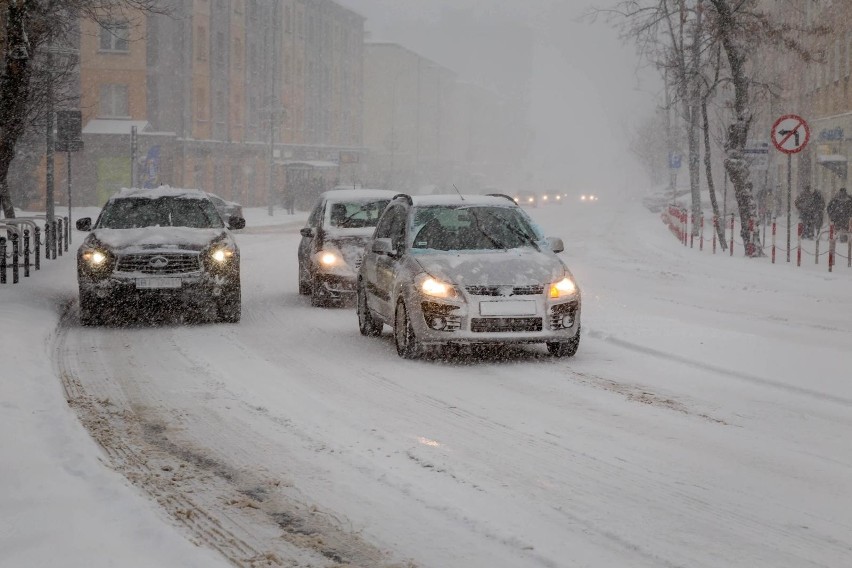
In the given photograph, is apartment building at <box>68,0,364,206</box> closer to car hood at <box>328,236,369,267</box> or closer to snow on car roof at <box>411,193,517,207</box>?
car hood at <box>328,236,369,267</box>

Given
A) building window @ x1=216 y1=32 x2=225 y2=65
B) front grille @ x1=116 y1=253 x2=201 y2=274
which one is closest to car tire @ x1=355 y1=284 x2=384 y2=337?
front grille @ x1=116 y1=253 x2=201 y2=274

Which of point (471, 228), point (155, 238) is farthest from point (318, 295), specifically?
point (471, 228)

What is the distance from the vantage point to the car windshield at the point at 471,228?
1209cm

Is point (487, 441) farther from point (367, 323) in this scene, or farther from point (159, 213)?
point (159, 213)

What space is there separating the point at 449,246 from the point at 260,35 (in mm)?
69009

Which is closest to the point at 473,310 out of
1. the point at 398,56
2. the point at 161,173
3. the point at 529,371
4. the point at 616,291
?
the point at 529,371

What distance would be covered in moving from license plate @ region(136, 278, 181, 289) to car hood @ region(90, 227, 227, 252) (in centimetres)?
37

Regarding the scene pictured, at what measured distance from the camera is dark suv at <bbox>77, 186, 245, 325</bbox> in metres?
13.7

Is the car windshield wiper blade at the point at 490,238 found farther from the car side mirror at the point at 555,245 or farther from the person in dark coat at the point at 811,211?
the person in dark coat at the point at 811,211

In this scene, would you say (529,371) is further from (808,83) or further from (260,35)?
(260,35)

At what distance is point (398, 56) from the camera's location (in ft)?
403

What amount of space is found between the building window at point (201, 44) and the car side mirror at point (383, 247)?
2301 inches

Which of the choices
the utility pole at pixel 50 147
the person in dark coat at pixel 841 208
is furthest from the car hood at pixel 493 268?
the person in dark coat at pixel 841 208

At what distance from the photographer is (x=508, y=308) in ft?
35.7
